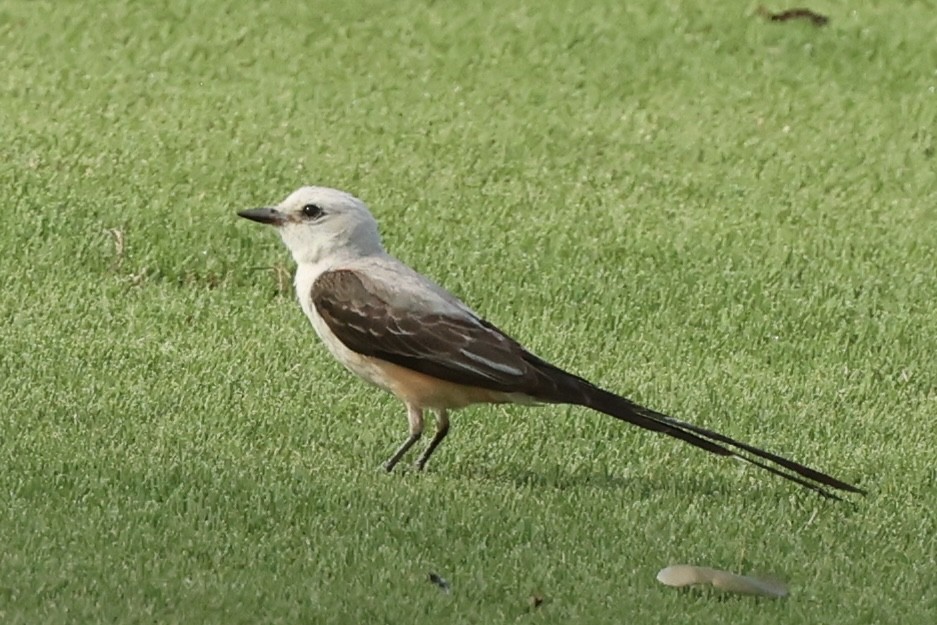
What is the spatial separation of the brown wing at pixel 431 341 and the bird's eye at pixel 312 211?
48 cm

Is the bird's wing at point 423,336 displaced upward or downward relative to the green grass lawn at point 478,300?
upward

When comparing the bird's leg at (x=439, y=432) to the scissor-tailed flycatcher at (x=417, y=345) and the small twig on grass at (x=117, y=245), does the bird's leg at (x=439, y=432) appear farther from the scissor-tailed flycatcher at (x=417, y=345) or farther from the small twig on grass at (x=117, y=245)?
the small twig on grass at (x=117, y=245)

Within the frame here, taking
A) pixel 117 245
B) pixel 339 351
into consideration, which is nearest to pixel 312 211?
pixel 339 351

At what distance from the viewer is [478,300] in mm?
10375

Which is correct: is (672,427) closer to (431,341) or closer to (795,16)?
(431,341)

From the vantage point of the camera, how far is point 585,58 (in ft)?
46.9

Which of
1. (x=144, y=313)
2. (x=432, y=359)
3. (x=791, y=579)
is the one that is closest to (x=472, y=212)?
(x=144, y=313)

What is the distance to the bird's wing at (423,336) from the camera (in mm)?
7535

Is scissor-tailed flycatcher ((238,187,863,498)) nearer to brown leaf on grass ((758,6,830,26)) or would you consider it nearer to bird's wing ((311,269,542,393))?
bird's wing ((311,269,542,393))

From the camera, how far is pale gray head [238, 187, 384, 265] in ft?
26.9

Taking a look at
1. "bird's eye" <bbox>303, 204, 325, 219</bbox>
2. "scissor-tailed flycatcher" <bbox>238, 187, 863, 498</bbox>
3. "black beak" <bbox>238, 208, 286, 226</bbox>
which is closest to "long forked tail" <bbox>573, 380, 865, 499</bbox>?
"scissor-tailed flycatcher" <bbox>238, 187, 863, 498</bbox>

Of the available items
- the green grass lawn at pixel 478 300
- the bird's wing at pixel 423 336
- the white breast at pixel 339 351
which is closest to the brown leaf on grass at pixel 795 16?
the green grass lawn at pixel 478 300

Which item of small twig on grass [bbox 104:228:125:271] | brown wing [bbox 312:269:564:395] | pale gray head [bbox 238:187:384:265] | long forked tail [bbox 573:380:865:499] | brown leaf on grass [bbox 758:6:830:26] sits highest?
brown leaf on grass [bbox 758:6:830:26]

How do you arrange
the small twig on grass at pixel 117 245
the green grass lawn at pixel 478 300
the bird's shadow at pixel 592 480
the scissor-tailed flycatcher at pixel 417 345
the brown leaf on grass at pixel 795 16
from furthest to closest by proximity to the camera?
the brown leaf on grass at pixel 795 16 → the small twig on grass at pixel 117 245 → the bird's shadow at pixel 592 480 → the scissor-tailed flycatcher at pixel 417 345 → the green grass lawn at pixel 478 300
